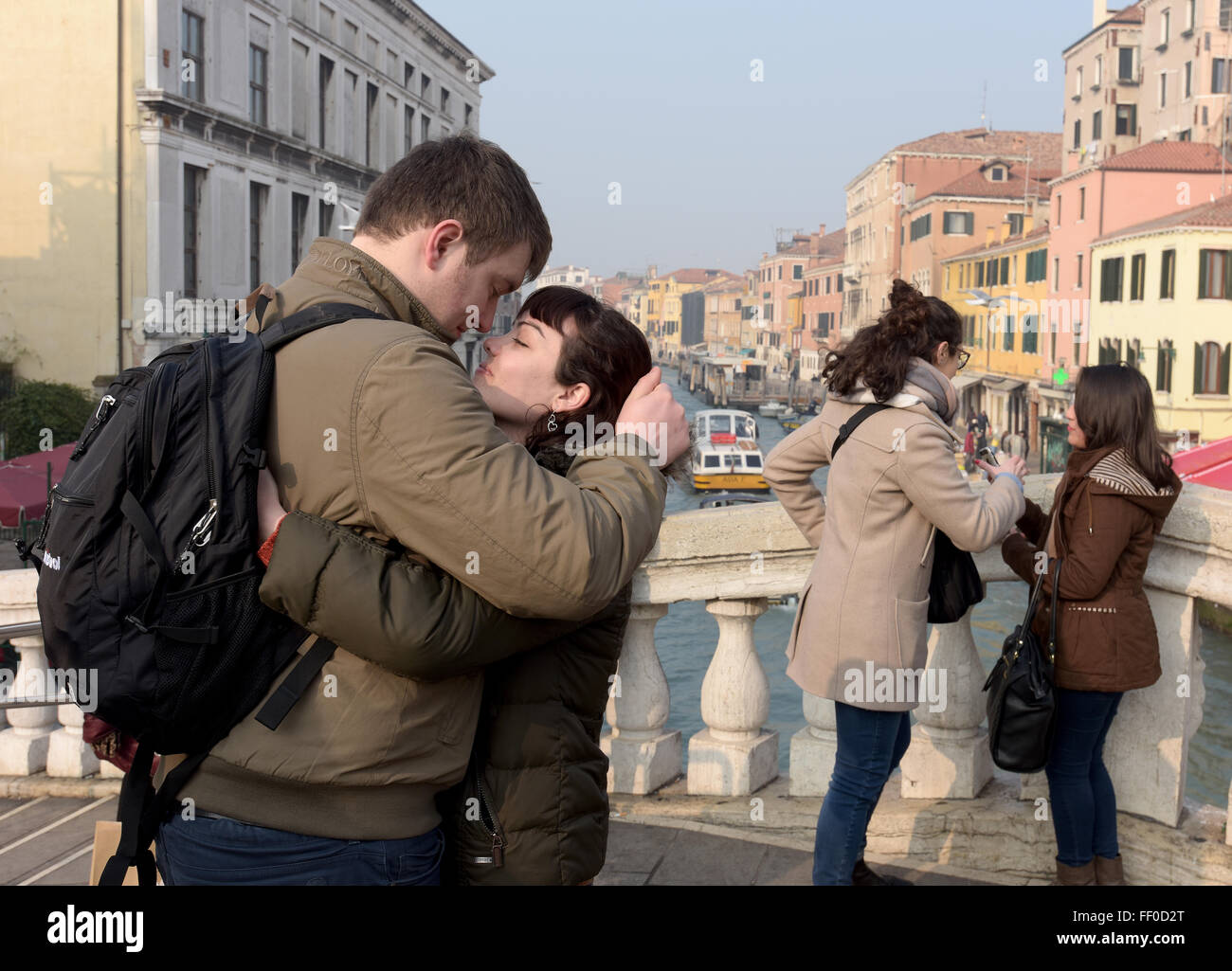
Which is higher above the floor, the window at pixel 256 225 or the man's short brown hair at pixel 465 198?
the window at pixel 256 225

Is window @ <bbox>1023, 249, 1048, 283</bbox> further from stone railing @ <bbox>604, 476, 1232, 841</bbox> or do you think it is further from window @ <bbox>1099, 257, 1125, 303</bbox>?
stone railing @ <bbox>604, 476, 1232, 841</bbox>

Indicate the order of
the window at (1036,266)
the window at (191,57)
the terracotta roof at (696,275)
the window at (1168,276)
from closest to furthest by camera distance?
1. the window at (191,57)
2. the window at (1168,276)
3. the window at (1036,266)
4. the terracotta roof at (696,275)

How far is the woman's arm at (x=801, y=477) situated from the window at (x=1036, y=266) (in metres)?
38.0

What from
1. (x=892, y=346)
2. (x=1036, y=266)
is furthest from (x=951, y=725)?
(x=1036, y=266)

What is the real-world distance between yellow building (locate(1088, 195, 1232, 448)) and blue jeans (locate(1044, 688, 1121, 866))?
24.8 meters

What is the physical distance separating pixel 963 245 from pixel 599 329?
52.7m

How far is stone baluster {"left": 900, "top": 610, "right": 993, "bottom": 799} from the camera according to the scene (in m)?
3.14

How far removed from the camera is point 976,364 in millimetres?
47438

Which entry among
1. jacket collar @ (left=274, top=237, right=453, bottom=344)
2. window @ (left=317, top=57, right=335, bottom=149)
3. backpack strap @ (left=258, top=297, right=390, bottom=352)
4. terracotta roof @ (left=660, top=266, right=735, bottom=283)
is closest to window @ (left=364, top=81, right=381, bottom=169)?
window @ (left=317, top=57, right=335, bottom=149)

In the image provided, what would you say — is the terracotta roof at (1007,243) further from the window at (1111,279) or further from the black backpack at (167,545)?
the black backpack at (167,545)

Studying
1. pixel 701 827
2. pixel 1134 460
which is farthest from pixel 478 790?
pixel 1134 460

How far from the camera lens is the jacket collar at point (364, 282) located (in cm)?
150

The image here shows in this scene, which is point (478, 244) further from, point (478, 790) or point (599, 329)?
point (478, 790)

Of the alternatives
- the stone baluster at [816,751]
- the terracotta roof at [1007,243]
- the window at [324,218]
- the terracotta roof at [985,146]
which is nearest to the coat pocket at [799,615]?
the stone baluster at [816,751]
